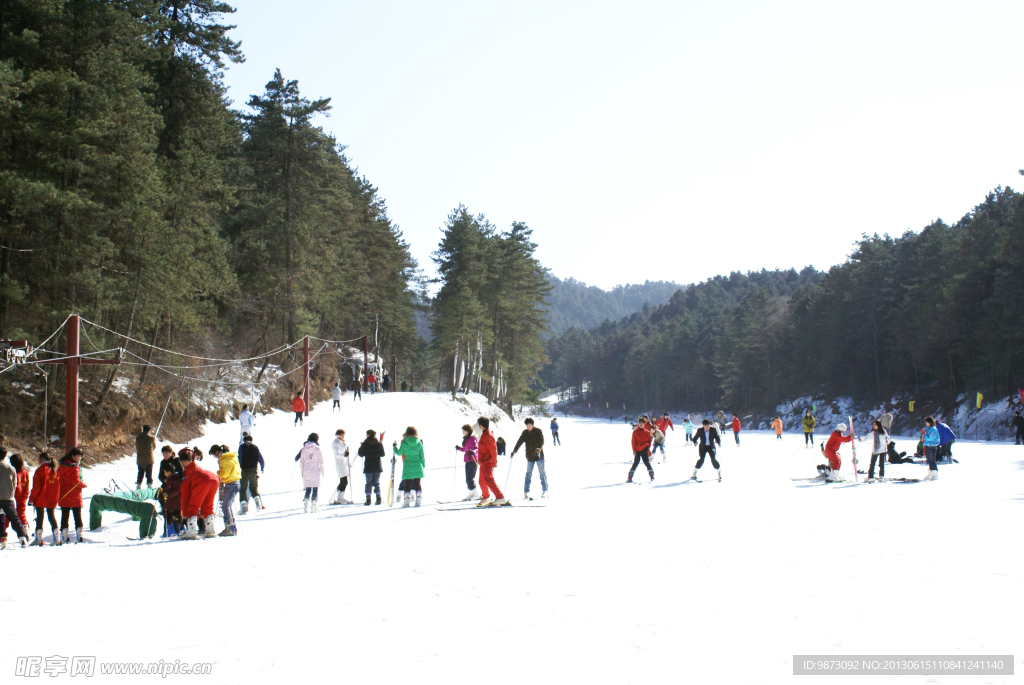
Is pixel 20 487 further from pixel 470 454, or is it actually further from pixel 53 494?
pixel 470 454

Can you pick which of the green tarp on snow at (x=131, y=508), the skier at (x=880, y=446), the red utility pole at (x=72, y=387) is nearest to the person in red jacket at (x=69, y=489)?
the green tarp on snow at (x=131, y=508)

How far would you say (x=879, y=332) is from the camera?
2965 inches

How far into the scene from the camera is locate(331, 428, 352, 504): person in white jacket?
15.5 m

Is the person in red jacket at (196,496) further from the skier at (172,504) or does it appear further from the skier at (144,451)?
the skier at (144,451)

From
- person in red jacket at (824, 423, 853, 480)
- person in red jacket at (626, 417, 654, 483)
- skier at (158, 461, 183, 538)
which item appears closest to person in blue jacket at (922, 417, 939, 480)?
person in red jacket at (824, 423, 853, 480)

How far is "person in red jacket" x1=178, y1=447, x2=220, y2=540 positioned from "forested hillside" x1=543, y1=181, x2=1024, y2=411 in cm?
5020

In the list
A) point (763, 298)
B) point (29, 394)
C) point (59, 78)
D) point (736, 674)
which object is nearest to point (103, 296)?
point (29, 394)

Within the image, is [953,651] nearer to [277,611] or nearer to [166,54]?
[277,611]

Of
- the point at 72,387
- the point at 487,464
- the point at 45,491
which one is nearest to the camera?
the point at 45,491

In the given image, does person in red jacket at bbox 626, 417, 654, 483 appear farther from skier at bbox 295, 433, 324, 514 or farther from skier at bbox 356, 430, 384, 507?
skier at bbox 295, 433, 324, 514

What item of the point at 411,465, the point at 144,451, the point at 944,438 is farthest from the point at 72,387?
the point at 944,438

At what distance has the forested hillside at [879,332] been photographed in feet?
166

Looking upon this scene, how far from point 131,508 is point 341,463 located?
4.11 m

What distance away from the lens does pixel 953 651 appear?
580 cm
